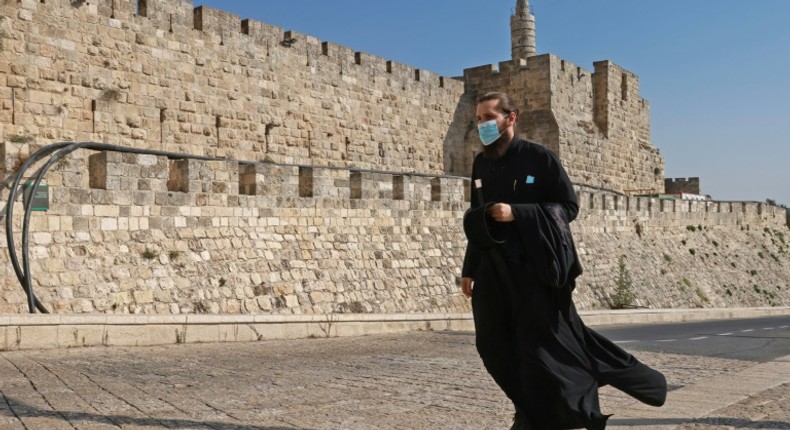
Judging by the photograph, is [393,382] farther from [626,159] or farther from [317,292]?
[626,159]

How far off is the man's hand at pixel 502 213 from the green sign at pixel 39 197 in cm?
635

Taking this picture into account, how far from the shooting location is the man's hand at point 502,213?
3590 millimetres

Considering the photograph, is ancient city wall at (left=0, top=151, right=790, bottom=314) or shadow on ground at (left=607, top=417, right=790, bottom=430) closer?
shadow on ground at (left=607, top=417, right=790, bottom=430)

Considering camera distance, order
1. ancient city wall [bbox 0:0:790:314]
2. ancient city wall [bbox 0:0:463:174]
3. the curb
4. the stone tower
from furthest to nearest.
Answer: the stone tower → ancient city wall [bbox 0:0:463:174] → ancient city wall [bbox 0:0:790:314] → the curb

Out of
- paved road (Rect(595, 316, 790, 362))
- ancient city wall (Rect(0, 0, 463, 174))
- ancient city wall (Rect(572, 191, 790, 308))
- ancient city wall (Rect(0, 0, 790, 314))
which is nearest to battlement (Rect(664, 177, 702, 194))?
ancient city wall (Rect(572, 191, 790, 308))

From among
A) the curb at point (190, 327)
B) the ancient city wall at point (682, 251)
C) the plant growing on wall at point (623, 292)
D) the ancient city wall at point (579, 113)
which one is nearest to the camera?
the curb at point (190, 327)

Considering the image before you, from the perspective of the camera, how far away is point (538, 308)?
11.8ft

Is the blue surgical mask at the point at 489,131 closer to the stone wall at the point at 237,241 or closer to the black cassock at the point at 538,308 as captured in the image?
the black cassock at the point at 538,308

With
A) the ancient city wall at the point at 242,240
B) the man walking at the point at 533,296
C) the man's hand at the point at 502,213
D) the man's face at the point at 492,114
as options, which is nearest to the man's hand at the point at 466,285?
the man walking at the point at 533,296

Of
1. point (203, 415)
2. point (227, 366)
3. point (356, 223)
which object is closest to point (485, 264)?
point (203, 415)

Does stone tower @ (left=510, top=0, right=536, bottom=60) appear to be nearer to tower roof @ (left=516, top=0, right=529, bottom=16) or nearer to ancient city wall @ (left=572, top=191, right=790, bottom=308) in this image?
tower roof @ (left=516, top=0, right=529, bottom=16)

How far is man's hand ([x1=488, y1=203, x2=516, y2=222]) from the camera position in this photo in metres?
3.59

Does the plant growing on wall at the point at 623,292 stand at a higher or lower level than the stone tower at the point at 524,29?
lower

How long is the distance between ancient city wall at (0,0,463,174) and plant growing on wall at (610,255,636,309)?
592cm
